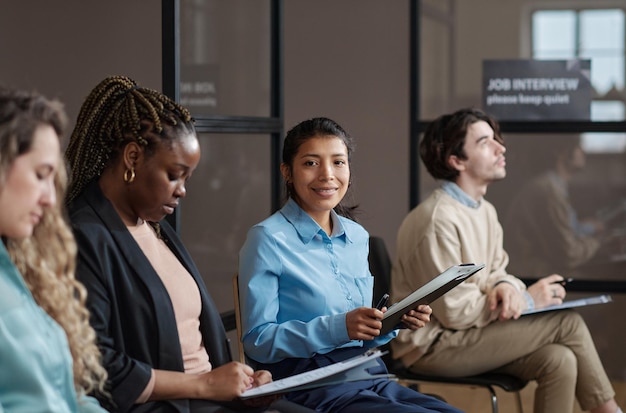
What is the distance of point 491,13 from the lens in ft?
14.6

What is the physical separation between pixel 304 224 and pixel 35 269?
1.04 m

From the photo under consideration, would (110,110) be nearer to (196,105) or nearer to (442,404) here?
(442,404)

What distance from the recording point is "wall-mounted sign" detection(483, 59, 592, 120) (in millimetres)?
4305

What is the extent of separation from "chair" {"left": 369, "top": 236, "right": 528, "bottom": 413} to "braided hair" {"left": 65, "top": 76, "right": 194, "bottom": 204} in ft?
4.86

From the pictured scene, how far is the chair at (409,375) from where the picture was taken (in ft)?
10.7

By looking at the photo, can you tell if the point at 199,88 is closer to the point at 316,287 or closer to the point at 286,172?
the point at 286,172

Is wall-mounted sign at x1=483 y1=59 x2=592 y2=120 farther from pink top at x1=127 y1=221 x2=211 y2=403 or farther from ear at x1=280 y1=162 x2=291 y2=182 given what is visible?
pink top at x1=127 y1=221 x2=211 y2=403

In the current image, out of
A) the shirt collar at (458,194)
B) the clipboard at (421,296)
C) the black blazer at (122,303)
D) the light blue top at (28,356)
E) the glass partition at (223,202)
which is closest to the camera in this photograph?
the light blue top at (28,356)

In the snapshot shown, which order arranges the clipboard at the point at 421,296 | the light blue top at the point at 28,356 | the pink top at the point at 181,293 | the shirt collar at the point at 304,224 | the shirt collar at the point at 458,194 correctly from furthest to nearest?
the shirt collar at the point at 458,194 → the shirt collar at the point at 304,224 → the clipboard at the point at 421,296 → the pink top at the point at 181,293 → the light blue top at the point at 28,356

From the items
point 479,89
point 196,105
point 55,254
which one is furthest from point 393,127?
point 55,254

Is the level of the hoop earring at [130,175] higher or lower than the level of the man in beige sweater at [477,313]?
higher

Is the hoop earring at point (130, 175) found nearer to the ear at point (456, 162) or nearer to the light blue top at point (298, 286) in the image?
the light blue top at point (298, 286)

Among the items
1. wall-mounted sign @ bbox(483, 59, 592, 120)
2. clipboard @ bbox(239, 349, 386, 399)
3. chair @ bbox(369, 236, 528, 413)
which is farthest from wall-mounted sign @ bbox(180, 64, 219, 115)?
clipboard @ bbox(239, 349, 386, 399)

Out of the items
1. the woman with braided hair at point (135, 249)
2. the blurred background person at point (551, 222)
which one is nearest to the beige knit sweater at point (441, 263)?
the blurred background person at point (551, 222)
